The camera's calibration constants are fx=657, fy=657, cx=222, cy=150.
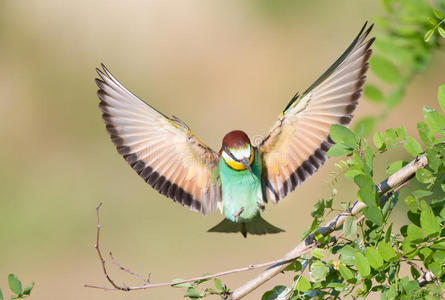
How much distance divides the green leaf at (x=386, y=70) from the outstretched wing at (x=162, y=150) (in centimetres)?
51

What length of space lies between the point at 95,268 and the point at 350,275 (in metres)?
3.50

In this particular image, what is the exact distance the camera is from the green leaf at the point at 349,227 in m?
1.10

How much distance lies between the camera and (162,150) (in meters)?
1.87

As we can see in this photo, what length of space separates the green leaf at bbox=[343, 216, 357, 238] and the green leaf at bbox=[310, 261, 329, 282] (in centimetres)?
8

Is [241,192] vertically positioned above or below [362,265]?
above

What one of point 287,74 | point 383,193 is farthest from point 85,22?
point 383,193

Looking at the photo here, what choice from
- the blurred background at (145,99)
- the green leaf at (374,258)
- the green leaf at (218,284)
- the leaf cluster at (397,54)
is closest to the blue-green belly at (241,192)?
the leaf cluster at (397,54)

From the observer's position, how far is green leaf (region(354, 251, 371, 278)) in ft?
3.53

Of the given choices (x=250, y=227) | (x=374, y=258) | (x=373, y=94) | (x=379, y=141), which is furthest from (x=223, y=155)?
(x=374, y=258)

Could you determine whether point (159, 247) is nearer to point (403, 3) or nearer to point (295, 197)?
point (295, 197)

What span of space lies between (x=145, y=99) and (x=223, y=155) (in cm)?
400

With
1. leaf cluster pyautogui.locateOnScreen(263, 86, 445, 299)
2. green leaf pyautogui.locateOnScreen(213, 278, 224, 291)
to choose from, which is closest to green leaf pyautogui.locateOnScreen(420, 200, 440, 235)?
leaf cluster pyautogui.locateOnScreen(263, 86, 445, 299)

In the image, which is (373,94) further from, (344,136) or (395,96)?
(344,136)

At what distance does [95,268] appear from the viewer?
173 inches
